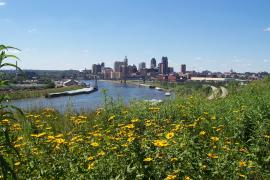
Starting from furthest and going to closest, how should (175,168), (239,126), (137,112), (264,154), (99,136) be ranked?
(137,112) → (239,126) → (264,154) → (99,136) → (175,168)

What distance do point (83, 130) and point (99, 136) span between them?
6.00 feet

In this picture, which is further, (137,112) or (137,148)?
(137,112)

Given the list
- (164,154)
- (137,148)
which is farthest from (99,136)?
(164,154)

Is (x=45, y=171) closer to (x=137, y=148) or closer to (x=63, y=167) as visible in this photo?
(x=63, y=167)

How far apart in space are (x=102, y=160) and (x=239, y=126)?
356 centimetres

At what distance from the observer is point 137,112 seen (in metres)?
9.66

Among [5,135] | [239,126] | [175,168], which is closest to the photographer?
[5,135]

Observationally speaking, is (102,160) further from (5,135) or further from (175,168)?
(5,135)

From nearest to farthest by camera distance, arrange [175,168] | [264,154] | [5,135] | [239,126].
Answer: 1. [5,135]
2. [175,168]
3. [264,154]
4. [239,126]

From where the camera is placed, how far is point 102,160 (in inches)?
187

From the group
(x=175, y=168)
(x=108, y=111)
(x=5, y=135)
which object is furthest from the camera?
(x=108, y=111)

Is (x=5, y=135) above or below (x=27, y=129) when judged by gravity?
above

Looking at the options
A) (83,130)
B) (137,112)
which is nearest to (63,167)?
(83,130)

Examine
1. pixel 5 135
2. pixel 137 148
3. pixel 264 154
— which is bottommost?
pixel 264 154
